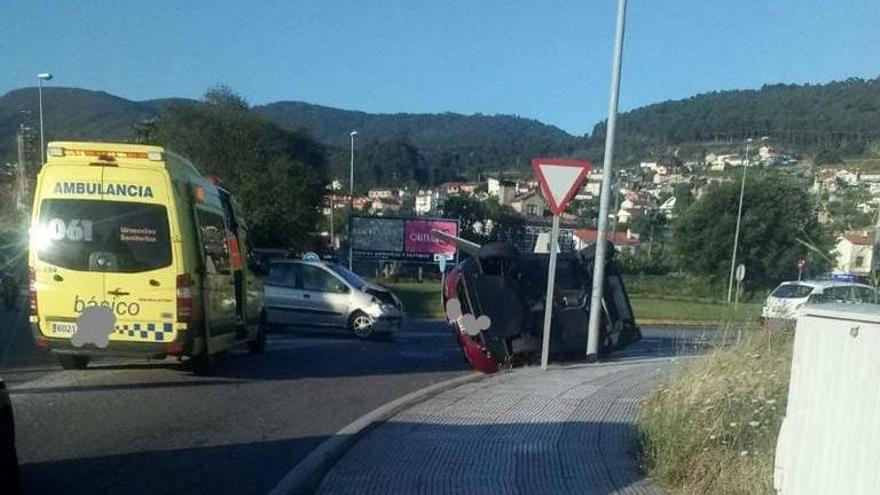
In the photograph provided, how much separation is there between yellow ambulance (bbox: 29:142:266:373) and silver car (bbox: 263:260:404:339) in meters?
8.03

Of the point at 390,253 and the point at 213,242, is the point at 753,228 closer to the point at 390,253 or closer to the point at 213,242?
the point at 213,242

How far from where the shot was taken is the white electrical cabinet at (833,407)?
156 inches

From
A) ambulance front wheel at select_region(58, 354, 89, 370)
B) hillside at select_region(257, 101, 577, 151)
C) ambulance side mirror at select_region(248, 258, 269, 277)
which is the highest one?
hillside at select_region(257, 101, 577, 151)

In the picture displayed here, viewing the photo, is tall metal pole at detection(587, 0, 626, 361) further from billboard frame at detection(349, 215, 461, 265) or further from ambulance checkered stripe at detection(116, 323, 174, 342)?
billboard frame at detection(349, 215, 461, 265)

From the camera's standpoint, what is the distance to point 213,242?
12.1m

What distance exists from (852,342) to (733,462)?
7.01 feet

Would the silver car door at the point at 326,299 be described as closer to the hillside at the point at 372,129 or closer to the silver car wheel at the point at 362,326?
the silver car wheel at the point at 362,326

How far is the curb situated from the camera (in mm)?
6469

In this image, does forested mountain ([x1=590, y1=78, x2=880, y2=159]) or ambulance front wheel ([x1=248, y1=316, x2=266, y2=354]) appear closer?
ambulance front wheel ([x1=248, y1=316, x2=266, y2=354])

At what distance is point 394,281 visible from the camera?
49.1 meters

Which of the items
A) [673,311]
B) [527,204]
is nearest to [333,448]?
[673,311]

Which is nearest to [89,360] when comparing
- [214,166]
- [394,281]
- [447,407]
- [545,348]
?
[447,407]

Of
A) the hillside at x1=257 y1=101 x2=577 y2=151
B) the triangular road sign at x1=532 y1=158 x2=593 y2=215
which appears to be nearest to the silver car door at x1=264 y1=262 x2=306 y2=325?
the triangular road sign at x1=532 y1=158 x2=593 y2=215

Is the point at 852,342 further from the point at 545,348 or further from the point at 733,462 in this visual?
the point at 545,348
